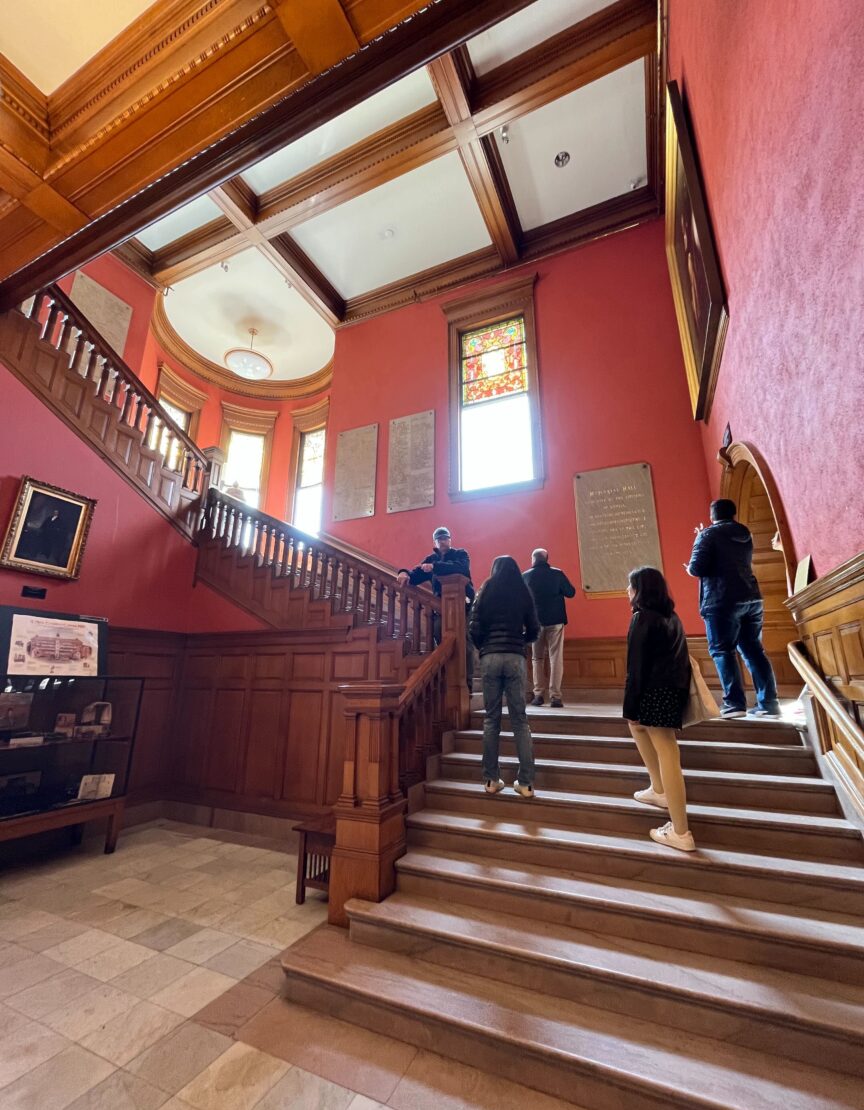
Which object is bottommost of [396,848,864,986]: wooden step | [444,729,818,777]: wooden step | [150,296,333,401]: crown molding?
[396,848,864,986]: wooden step

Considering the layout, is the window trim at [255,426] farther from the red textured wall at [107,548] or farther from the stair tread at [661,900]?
the stair tread at [661,900]

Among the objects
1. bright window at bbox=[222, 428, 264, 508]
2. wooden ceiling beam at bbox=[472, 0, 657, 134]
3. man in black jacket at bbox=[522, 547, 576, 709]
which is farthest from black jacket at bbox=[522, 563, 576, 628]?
bright window at bbox=[222, 428, 264, 508]

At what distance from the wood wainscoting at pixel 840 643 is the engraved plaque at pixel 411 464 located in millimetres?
5278

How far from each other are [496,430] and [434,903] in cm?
613

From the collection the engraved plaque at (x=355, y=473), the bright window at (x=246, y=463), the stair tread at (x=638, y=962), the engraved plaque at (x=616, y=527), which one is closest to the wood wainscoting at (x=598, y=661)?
the engraved plaque at (x=616, y=527)

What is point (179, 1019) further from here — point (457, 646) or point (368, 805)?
point (457, 646)

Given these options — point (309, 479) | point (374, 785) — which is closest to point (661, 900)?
point (374, 785)

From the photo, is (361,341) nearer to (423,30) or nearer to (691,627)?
(423,30)

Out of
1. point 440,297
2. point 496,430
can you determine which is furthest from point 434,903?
point 440,297

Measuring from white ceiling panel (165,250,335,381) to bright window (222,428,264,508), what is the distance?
5.46ft

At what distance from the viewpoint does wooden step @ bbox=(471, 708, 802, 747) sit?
302 cm

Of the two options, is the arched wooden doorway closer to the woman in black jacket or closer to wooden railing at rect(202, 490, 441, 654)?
the woman in black jacket

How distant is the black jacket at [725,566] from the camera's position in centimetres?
327

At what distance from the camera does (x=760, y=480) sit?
3.81 m
